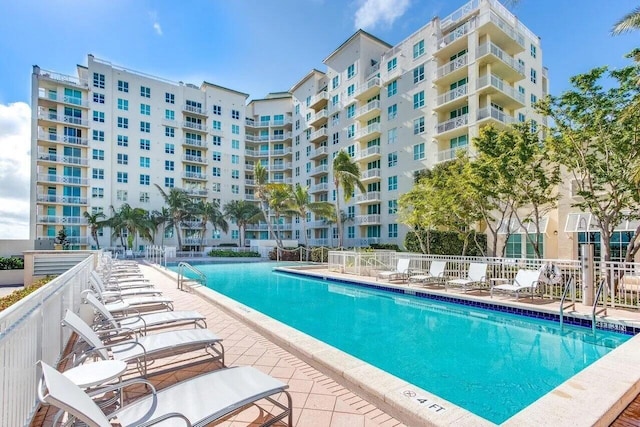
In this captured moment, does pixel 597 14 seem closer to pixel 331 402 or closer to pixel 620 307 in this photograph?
pixel 620 307

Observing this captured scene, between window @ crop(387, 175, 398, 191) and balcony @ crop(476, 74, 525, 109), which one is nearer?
balcony @ crop(476, 74, 525, 109)

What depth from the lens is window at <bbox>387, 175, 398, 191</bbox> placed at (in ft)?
102

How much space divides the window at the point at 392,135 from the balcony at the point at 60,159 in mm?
33924

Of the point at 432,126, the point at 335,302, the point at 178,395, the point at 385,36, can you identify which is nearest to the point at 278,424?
the point at 178,395

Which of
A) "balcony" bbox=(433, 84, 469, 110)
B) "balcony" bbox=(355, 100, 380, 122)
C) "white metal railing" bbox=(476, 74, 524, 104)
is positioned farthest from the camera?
"balcony" bbox=(355, 100, 380, 122)

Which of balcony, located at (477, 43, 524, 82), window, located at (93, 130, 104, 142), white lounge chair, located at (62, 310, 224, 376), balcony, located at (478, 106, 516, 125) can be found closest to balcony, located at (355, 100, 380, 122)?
balcony, located at (477, 43, 524, 82)

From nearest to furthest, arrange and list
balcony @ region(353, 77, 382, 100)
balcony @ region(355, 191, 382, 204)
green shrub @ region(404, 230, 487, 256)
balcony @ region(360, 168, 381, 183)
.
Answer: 1. green shrub @ region(404, 230, 487, 256)
2. balcony @ region(355, 191, 382, 204)
3. balcony @ region(360, 168, 381, 183)
4. balcony @ region(353, 77, 382, 100)

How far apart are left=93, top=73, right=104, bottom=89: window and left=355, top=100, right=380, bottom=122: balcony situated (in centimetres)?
3056

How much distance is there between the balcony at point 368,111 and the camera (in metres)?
33.2

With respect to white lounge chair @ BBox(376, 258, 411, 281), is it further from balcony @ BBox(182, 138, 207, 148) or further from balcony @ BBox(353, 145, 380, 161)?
balcony @ BBox(182, 138, 207, 148)

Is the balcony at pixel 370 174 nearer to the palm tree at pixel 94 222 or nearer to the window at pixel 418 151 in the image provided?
the window at pixel 418 151

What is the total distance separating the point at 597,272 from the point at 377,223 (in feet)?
76.4

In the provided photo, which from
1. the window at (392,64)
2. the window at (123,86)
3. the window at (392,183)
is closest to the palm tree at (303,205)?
the window at (392,183)

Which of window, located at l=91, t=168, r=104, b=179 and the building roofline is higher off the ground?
the building roofline
